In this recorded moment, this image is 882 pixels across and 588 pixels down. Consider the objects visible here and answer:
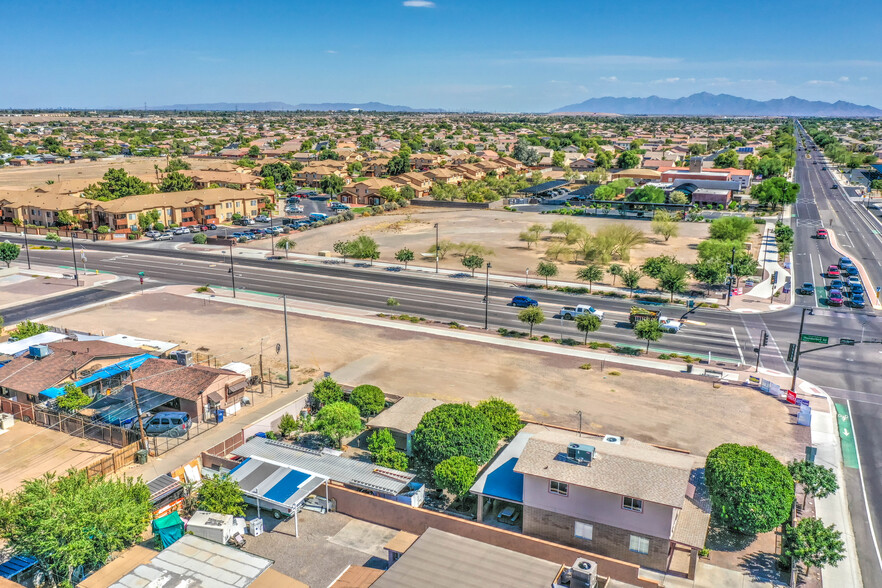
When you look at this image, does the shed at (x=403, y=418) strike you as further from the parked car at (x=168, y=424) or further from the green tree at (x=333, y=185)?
the green tree at (x=333, y=185)

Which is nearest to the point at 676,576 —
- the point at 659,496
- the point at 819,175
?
the point at 659,496

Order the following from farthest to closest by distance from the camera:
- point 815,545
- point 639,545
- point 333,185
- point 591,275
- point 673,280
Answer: point 333,185 → point 591,275 → point 673,280 → point 639,545 → point 815,545

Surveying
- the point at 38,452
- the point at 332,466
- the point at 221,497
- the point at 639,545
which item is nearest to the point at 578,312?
the point at 332,466

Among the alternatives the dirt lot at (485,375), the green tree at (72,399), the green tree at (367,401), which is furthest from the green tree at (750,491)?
the green tree at (72,399)

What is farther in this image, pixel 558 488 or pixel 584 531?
pixel 558 488

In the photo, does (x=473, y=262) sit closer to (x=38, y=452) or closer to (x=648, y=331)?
(x=648, y=331)

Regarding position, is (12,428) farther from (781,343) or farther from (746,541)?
(781,343)
